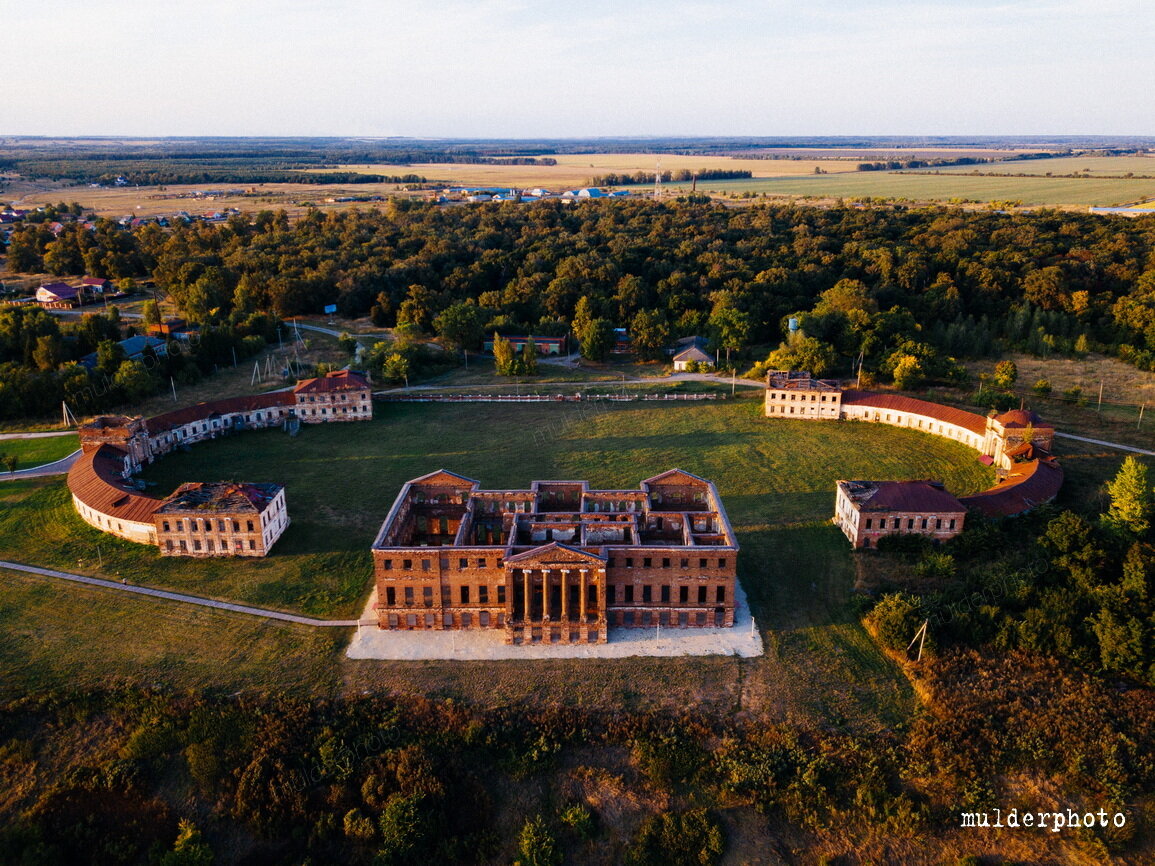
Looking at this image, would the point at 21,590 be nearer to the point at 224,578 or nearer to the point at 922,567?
the point at 224,578

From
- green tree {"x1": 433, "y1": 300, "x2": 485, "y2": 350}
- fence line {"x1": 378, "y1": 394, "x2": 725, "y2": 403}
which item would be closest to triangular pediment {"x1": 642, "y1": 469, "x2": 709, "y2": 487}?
fence line {"x1": 378, "y1": 394, "x2": 725, "y2": 403}

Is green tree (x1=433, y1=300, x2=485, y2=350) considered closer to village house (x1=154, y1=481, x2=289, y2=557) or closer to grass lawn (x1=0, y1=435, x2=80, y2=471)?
grass lawn (x1=0, y1=435, x2=80, y2=471)

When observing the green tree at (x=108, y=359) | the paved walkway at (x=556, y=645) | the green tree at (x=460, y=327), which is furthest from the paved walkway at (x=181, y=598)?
the green tree at (x=460, y=327)

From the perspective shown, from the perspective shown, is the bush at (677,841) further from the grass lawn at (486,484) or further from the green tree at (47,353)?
the green tree at (47,353)

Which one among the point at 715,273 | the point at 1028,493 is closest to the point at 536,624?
the point at 1028,493

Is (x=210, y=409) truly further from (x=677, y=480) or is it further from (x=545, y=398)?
(x=677, y=480)
